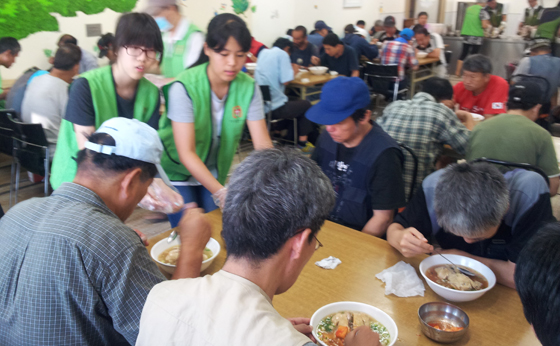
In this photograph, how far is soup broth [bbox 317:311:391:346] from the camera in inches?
46.6

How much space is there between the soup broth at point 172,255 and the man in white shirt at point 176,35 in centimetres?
170

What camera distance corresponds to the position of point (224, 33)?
177cm

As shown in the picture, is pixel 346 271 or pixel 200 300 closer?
pixel 200 300

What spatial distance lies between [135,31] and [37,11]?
2.73m

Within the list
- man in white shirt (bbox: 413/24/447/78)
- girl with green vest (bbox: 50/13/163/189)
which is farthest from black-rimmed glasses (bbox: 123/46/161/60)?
man in white shirt (bbox: 413/24/447/78)

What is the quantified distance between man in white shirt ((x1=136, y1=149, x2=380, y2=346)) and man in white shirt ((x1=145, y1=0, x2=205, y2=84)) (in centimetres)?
226

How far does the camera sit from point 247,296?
0.82 m

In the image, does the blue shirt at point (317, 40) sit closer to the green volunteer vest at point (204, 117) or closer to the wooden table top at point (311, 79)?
the wooden table top at point (311, 79)

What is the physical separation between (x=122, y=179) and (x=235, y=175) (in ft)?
1.43

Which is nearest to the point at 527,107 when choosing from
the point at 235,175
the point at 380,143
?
the point at 380,143

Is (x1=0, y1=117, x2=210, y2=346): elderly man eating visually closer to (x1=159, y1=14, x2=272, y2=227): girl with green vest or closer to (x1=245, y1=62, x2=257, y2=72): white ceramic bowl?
(x1=159, y1=14, x2=272, y2=227): girl with green vest

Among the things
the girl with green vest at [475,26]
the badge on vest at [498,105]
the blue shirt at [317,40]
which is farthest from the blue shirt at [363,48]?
the badge on vest at [498,105]

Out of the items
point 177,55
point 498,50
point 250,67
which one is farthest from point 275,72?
point 498,50

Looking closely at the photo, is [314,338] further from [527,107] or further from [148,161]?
[527,107]
